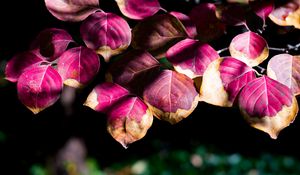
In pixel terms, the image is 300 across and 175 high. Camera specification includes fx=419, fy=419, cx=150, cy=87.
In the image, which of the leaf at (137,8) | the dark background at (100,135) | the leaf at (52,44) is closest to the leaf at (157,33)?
the leaf at (137,8)

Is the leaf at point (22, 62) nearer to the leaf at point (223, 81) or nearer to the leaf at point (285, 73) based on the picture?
the leaf at point (223, 81)

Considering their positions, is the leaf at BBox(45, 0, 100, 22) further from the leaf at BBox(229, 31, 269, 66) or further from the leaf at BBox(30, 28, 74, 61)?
the leaf at BBox(229, 31, 269, 66)

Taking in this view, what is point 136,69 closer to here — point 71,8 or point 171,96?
point 171,96

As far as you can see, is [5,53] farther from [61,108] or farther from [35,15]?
[61,108]

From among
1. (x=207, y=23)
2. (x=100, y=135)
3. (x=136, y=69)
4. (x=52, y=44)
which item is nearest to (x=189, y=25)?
(x=207, y=23)

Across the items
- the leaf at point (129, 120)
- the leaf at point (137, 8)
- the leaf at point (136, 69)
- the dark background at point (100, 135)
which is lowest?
the dark background at point (100, 135)

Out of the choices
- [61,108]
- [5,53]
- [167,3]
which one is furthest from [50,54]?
[61,108]
